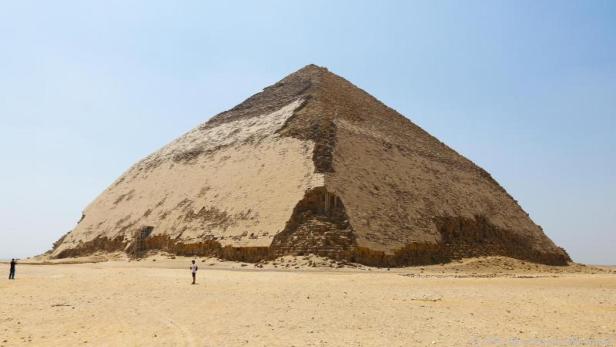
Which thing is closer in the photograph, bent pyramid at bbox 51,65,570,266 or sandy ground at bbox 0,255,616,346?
sandy ground at bbox 0,255,616,346

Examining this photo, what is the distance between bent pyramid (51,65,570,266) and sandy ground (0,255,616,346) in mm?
7122

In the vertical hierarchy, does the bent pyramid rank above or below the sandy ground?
above

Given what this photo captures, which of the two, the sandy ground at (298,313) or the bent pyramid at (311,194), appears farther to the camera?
the bent pyramid at (311,194)

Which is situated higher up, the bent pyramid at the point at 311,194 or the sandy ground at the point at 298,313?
the bent pyramid at the point at 311,194

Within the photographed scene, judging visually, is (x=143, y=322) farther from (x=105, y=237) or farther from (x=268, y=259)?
(x=105, y=237)

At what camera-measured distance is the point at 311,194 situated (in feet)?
78.9

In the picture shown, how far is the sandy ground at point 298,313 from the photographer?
24.4ft

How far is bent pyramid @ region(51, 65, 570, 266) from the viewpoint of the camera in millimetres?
23672

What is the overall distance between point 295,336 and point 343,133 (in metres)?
23.3

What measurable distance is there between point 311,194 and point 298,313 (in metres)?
14.5

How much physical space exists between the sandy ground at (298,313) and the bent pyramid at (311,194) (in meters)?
7.12

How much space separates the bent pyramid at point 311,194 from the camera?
23.7 metres

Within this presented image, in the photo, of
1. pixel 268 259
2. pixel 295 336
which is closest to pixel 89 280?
pixel 268 259

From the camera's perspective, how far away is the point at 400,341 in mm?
7281
